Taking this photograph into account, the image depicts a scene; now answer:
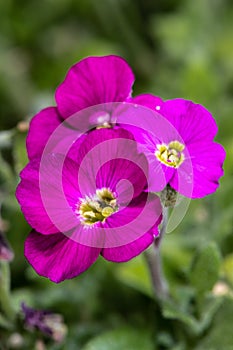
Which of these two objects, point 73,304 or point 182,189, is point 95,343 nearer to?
point 73,304

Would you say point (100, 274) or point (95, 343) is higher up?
point (95, 343)

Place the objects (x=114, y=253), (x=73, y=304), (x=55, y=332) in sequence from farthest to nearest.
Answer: (x=73, y=304)
(x=55, y=332)
(x=114, y=253)

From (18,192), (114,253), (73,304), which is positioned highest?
(18,192)

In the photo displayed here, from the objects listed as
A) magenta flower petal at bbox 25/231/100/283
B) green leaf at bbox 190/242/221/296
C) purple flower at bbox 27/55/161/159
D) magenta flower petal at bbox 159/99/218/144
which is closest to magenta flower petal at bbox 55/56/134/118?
purple flower at bbox 27/55/161/159

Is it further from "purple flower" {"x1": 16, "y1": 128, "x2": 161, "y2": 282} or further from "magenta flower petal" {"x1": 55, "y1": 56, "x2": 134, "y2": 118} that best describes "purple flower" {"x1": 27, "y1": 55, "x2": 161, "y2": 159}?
"purple flower" {"x1": 16, "y1": 128, "x2": 161, "y2": 282}

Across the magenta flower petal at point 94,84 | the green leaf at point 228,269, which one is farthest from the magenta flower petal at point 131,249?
the green leaf at point 228,269

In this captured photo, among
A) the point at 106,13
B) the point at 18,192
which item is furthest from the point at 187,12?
the point at 18,192
